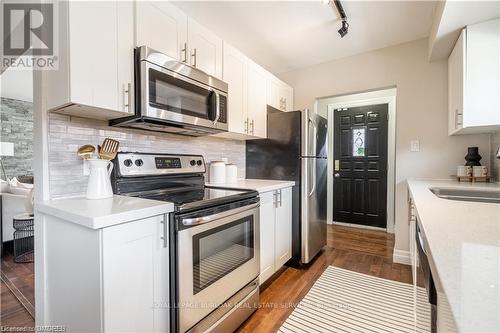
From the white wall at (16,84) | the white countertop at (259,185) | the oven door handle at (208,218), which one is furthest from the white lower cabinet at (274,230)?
the white wall at (16,84)

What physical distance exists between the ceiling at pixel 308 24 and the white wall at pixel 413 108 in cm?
17

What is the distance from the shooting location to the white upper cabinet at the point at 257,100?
7.98 ft

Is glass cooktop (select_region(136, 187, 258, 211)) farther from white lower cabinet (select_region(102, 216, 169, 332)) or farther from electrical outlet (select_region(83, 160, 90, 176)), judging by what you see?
electrical outlet (select_region(83, 160, 90, 176))

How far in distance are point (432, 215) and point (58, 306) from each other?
1822mm

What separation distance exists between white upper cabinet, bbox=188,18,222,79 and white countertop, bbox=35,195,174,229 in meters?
1.14

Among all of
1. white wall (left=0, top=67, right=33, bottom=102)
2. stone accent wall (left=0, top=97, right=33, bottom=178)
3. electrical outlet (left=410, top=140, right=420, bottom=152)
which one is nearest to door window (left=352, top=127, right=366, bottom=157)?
electrical outlet (left=410, top=140, right=420, bottom=152)

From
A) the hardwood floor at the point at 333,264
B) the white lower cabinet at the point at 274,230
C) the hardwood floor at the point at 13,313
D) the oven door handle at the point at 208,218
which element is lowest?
the hardwood floor at the point at 13,313

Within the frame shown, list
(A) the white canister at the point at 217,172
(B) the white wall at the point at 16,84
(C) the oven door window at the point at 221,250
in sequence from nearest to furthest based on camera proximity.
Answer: (C) the oven door window at the point at 221,250 → (A) the white canister at the point at 217,172 → (B) the white wall at the point at 16,84

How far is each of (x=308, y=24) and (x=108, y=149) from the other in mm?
2071

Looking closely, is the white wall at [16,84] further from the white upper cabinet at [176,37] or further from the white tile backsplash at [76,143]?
the white upper cabinet at [176,37]

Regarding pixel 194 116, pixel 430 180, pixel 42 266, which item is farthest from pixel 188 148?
pixel 430 180

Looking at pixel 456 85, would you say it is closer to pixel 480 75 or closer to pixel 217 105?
pixel 480 75

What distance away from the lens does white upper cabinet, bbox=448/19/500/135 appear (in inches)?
67.4

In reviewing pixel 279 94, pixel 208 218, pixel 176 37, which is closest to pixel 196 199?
pixel 208 218
